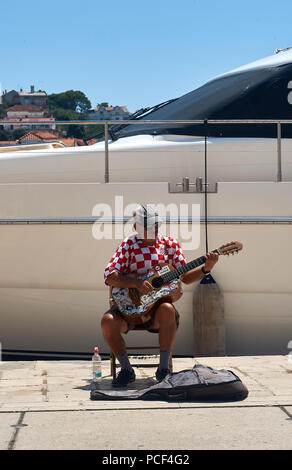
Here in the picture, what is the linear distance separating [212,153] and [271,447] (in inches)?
158

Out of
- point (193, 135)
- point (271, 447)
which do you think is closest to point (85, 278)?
point (193, 135)

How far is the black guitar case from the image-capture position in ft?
14.1

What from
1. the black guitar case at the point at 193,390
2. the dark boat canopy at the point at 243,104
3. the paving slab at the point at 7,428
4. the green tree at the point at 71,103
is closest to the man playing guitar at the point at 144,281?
the black guitar case at the point at 193,390

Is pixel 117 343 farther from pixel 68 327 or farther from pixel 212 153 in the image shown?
pixel 212 153

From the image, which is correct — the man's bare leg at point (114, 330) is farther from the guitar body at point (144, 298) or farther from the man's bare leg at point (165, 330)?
the man's bare leg at point (165, 330)

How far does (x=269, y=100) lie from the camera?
7355 mm

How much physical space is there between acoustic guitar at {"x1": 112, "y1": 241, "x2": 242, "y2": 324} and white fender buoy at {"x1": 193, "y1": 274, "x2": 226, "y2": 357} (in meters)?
1.67

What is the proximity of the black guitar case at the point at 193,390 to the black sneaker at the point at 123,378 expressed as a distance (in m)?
0.31

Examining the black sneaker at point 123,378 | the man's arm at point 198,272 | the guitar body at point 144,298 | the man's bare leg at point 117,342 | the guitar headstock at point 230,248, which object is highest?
the guitar headstock at point 230,248

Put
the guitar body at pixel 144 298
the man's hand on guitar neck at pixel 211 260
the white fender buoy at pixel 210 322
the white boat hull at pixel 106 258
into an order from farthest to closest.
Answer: the white boat hull at pixel 106 258
the white fender buoy at pixel 210 322
the guitar body at pixel 144 298
the man's hand on guitar neck at pixel 211 260

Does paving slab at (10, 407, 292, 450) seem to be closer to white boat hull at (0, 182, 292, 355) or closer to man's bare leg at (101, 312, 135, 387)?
man's bare leg at (101, 312, 135, 387)

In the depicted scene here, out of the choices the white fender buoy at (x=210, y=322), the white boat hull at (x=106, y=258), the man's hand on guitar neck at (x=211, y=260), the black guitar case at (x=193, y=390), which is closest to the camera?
the black guitar case at (x=193, y=390)

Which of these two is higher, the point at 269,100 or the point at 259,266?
the point at 269,100

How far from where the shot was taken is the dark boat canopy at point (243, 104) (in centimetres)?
722
